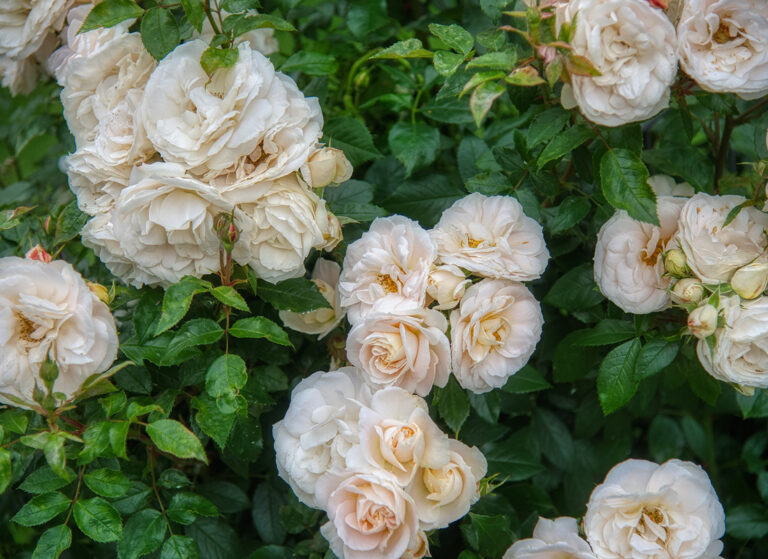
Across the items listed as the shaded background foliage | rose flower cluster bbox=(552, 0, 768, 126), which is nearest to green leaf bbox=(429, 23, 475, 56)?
the shaded background foliage

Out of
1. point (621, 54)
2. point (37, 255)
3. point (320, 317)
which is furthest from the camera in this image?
point (320, 317)

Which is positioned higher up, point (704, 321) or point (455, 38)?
point (455, 38)

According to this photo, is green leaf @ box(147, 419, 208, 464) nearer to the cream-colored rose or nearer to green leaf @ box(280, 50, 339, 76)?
the cream-colored rose

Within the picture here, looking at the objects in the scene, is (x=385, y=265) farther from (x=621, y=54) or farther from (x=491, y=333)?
(x=621, y=54)

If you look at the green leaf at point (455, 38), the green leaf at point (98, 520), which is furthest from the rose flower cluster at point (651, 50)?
the green leaf at point (98, 520)

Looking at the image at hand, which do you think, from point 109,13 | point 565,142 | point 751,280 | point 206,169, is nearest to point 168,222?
point 206,169

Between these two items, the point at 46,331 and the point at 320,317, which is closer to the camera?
the point at 46,331
